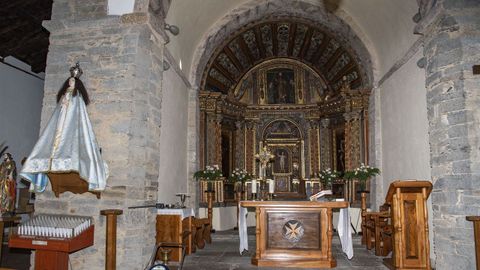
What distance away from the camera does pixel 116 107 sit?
539 cm

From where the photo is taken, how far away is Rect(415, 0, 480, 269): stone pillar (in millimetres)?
5046

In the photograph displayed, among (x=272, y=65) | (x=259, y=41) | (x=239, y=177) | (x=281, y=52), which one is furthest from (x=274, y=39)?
(x=239, y=177)

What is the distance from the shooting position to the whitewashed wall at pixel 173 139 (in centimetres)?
708

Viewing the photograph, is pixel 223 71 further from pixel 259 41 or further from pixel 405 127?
pixel 405 127

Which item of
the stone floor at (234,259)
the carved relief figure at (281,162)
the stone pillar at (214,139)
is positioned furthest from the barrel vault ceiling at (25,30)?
the carved relief figure at (281,162)

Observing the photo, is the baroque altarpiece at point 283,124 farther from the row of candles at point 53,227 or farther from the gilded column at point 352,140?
the row of candles at point 53,227

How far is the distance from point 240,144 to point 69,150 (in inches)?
312

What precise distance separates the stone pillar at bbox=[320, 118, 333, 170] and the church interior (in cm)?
46

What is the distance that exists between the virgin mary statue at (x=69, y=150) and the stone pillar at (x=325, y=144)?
8.08 m

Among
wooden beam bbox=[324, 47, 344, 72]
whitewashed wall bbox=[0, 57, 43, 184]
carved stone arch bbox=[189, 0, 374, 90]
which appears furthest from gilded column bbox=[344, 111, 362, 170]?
whitewashed wall bbox=[0, 57, 43, 184]

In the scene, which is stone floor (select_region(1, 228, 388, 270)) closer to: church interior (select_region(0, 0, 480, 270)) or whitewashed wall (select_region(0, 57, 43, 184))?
church interior (select_region(0, 0, 480, 270))

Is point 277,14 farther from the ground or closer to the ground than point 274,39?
farther from the ground

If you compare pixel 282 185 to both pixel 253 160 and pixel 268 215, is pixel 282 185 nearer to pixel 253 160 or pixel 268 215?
pixel 253 160

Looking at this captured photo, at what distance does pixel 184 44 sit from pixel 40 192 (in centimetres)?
454
